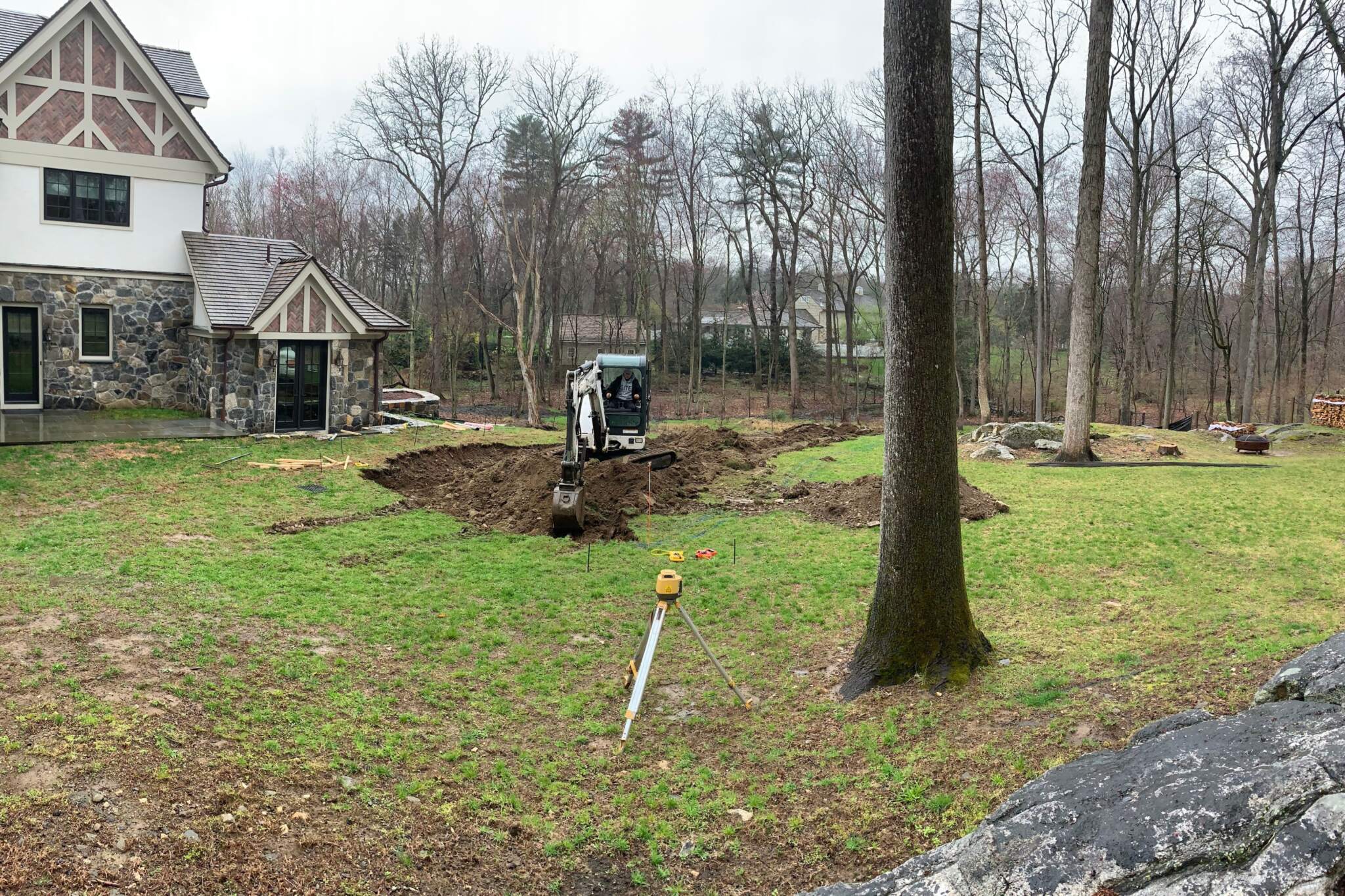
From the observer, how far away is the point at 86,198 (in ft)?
70.2

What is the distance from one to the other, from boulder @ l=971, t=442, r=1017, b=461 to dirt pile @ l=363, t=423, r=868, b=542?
16.0ft

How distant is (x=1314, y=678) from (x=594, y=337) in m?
48.7

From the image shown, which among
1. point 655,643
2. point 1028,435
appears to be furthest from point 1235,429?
point 655,643

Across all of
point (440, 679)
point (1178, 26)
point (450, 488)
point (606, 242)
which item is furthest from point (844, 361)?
point (440, 679)

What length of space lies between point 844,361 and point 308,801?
155 feet

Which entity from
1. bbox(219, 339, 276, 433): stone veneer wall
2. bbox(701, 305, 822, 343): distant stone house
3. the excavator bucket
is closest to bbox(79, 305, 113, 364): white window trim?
bbox(219, 339, 276, 433): stone veneer wall

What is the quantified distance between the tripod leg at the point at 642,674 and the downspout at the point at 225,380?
1717 cm

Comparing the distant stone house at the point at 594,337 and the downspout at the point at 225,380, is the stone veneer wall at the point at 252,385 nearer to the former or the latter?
the downspout at the point at 225,380

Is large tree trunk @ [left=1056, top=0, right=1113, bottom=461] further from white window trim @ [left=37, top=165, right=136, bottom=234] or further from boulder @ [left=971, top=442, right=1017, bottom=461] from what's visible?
white window trim @ [left=37, top=165, right=136, bottom=234]

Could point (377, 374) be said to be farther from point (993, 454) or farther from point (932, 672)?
point (932, 672)

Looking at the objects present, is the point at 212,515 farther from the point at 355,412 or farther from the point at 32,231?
the point at 32,231

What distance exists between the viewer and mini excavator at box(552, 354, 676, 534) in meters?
15.3

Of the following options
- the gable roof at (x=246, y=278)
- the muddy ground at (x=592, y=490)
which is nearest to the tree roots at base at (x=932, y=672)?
the muddy ground at (x=592, y=490)

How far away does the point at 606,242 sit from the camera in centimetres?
4347
